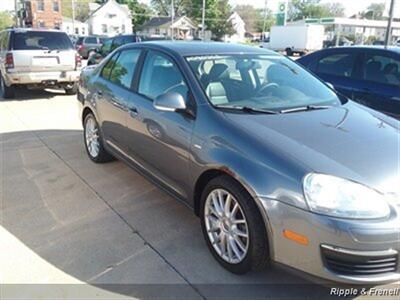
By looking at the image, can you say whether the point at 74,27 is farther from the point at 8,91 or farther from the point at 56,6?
the point at 8,91

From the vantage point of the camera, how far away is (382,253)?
229 cm

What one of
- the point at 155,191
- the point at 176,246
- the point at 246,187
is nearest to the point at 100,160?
the point at 155,191

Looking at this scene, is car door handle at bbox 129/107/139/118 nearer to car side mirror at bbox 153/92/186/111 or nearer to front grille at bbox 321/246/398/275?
car side mirror at bbox 153/92/186/111

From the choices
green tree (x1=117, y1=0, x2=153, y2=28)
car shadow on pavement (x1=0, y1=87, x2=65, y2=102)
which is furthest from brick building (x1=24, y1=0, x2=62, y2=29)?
car shadow on pavement (x1=0, y1=87, x2=65, y2=102)

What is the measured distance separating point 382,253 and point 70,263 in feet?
7.09

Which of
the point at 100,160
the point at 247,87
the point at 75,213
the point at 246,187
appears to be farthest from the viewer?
the point at 100,160

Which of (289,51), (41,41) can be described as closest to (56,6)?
(289,51)

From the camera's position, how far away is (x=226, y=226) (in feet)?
9.63

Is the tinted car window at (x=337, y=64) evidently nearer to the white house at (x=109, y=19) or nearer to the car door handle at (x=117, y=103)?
the car door handle at (x=117, y=103)

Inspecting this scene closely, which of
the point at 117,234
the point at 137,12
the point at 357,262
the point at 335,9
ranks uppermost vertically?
the point at 335,9

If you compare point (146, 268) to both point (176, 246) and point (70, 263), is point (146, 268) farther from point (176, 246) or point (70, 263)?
point (70, 263)

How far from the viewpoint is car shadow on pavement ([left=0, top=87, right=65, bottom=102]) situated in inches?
402

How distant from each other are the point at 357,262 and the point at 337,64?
446cm

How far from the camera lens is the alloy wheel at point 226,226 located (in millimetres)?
2801
